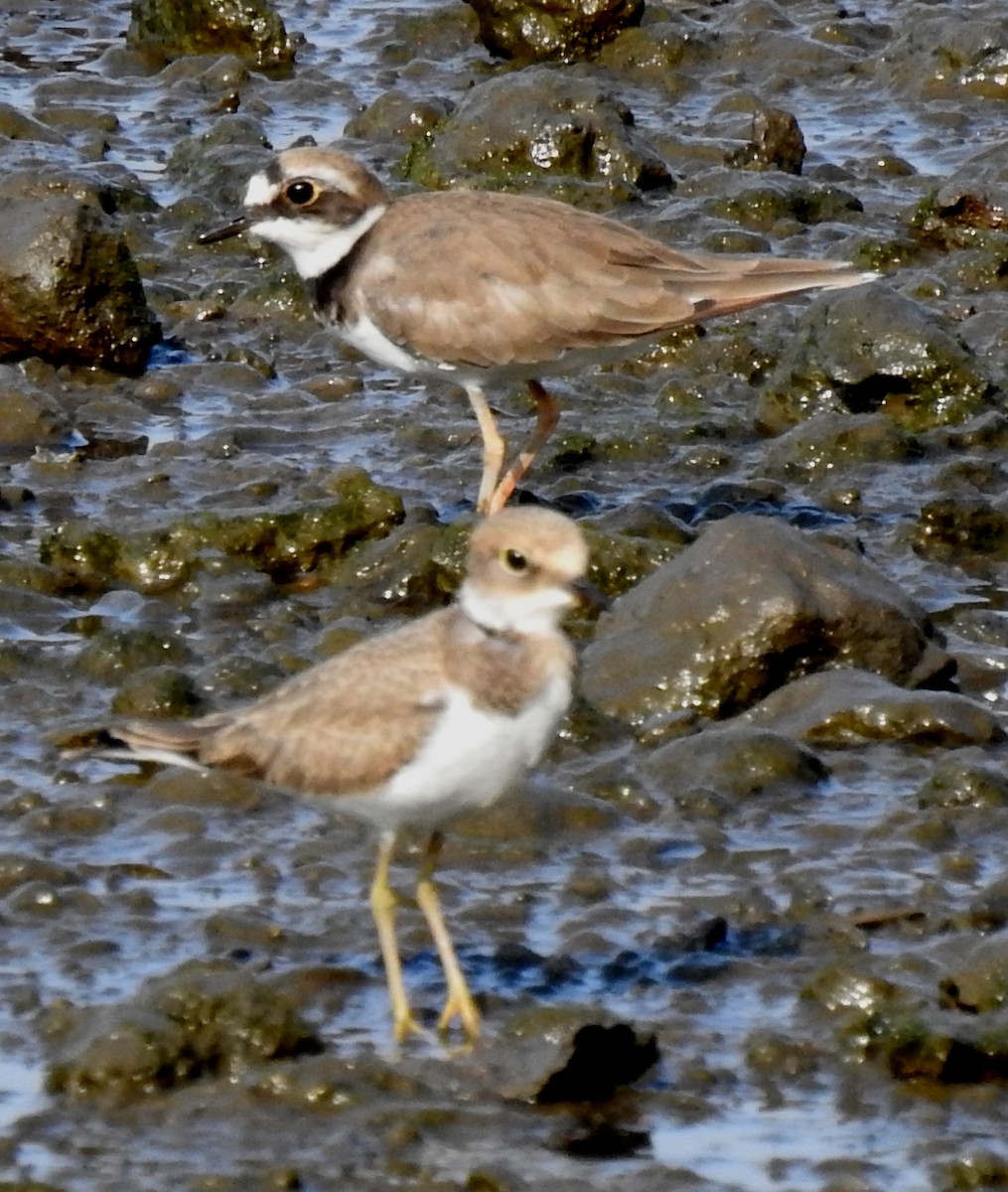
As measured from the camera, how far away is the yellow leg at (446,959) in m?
5.77

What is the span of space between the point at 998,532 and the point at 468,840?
2791 millimetres

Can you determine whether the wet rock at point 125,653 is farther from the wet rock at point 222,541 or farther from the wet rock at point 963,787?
the wet rock at point 963,787

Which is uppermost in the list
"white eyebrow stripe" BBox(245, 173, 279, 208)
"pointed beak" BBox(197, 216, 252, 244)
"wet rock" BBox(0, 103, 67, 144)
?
"white eyebrow stripe" BBox(245, 173, 279, 208)

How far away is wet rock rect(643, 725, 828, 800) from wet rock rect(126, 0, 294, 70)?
803 cm

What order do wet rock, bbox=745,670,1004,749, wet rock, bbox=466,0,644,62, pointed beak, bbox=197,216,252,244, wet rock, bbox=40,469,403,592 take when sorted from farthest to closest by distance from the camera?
wet rock, bbox=466,0,644,62 < pointed beak, bbox=197,216,252,244 < wet rock, bbox=40,469,403,592 < wet rock, bbox=745,670,1004,749

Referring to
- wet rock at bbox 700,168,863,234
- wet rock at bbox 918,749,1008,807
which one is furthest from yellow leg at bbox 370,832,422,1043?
wet rock at bbox 700,168,863,234

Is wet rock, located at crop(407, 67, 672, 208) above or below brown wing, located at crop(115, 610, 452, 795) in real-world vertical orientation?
below

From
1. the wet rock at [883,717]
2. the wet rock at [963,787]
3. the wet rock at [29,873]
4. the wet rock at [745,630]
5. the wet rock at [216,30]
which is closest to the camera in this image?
the wet rock at [29,873]

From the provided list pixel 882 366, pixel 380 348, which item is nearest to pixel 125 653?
pixel 380 348

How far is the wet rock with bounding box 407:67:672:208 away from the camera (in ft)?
39.4

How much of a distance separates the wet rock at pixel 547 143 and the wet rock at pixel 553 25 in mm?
1784

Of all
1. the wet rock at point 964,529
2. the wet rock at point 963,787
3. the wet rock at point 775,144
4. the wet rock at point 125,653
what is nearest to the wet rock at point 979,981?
the wet rock at point 963,787

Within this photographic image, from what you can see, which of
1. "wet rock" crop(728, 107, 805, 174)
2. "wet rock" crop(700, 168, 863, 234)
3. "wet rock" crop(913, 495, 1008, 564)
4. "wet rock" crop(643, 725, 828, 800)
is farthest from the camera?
"wet rock" crop(728, 107, 805, 174)

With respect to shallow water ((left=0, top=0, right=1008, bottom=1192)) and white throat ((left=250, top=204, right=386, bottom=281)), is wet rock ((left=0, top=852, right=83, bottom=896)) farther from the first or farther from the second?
white throat ((left=250, top=204, right=386, bottom=281))
